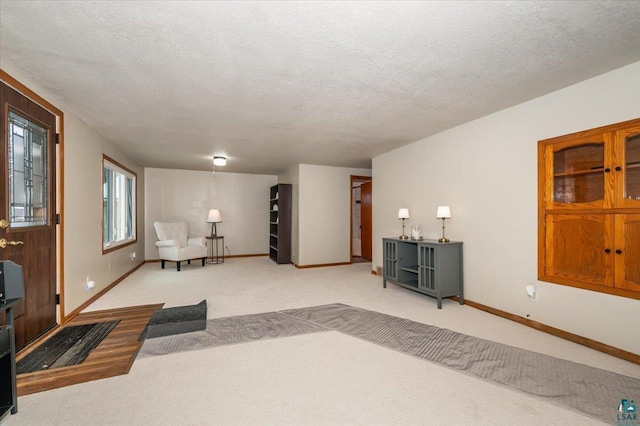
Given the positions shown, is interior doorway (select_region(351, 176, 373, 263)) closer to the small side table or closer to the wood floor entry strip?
the small side table

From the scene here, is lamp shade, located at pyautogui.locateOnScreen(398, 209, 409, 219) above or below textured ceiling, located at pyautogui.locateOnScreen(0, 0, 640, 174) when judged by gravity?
below

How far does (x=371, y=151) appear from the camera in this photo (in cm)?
551

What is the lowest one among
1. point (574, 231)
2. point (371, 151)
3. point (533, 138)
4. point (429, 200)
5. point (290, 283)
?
point (290, 283)

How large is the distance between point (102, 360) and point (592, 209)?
4.39 metres

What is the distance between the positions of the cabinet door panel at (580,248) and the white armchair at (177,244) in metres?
6.08

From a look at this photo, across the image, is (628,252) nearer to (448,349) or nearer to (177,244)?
(448,349)

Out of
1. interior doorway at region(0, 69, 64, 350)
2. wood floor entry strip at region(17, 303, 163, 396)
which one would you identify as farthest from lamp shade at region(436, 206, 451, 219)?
interior doorway at region(0, 69, 64, 350)

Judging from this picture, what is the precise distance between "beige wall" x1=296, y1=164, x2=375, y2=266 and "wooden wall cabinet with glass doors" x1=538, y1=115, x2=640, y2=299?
436cm

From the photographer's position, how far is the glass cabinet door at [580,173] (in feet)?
8.66

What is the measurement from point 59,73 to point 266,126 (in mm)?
2079

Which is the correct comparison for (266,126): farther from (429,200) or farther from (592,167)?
(592,167)

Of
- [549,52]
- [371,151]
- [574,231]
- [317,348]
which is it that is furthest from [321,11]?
[371,151]

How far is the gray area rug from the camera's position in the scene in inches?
77.7

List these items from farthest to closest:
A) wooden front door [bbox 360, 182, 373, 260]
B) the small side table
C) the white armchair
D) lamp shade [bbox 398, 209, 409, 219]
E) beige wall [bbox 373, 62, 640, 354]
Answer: the small side table
wooden front door [bbox 360, 182, 373, 260]
the white armchair
lamp shade [bbox 398, 209, 409, 219]
beige wall [bbox 373, 62, 640, 354]
